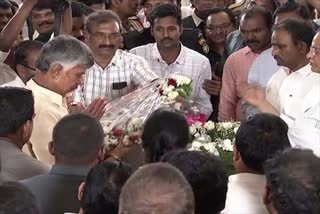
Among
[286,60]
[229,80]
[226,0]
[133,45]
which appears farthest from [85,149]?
[226,0]

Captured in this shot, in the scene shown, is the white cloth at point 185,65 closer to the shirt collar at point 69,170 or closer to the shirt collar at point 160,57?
the shirt collar at point 160,57

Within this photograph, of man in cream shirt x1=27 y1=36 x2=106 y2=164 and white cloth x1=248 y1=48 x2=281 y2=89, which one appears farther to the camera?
white cloth x1=248 y1=48 x2=281 y2=89

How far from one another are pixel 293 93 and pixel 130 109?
1.02 meters

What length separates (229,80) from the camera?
5.85 metres

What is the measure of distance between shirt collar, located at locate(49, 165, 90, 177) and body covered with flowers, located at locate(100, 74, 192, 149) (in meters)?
0.91

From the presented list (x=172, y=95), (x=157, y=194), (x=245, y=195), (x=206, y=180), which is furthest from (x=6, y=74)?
Result: (x=157, y=194)

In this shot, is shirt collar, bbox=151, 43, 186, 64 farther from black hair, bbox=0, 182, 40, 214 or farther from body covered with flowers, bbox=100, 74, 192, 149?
black hair, bbox=0, 182, 40, 214

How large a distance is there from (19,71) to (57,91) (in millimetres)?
1243

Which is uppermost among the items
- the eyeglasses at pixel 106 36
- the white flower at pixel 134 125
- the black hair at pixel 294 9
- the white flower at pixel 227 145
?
the black hair at pixel 294 9

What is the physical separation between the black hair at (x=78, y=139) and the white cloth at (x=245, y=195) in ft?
2.14

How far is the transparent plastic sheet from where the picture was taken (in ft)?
14.0

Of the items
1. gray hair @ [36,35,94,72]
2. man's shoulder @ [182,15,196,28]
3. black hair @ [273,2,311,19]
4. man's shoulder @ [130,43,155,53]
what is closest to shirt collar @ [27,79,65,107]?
gray hair @ [36,35,94,72]

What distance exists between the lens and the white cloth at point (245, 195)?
3.04 meters

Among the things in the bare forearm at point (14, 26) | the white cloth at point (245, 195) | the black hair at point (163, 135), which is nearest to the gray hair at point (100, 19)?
the bare forearm at point (14, 26)
